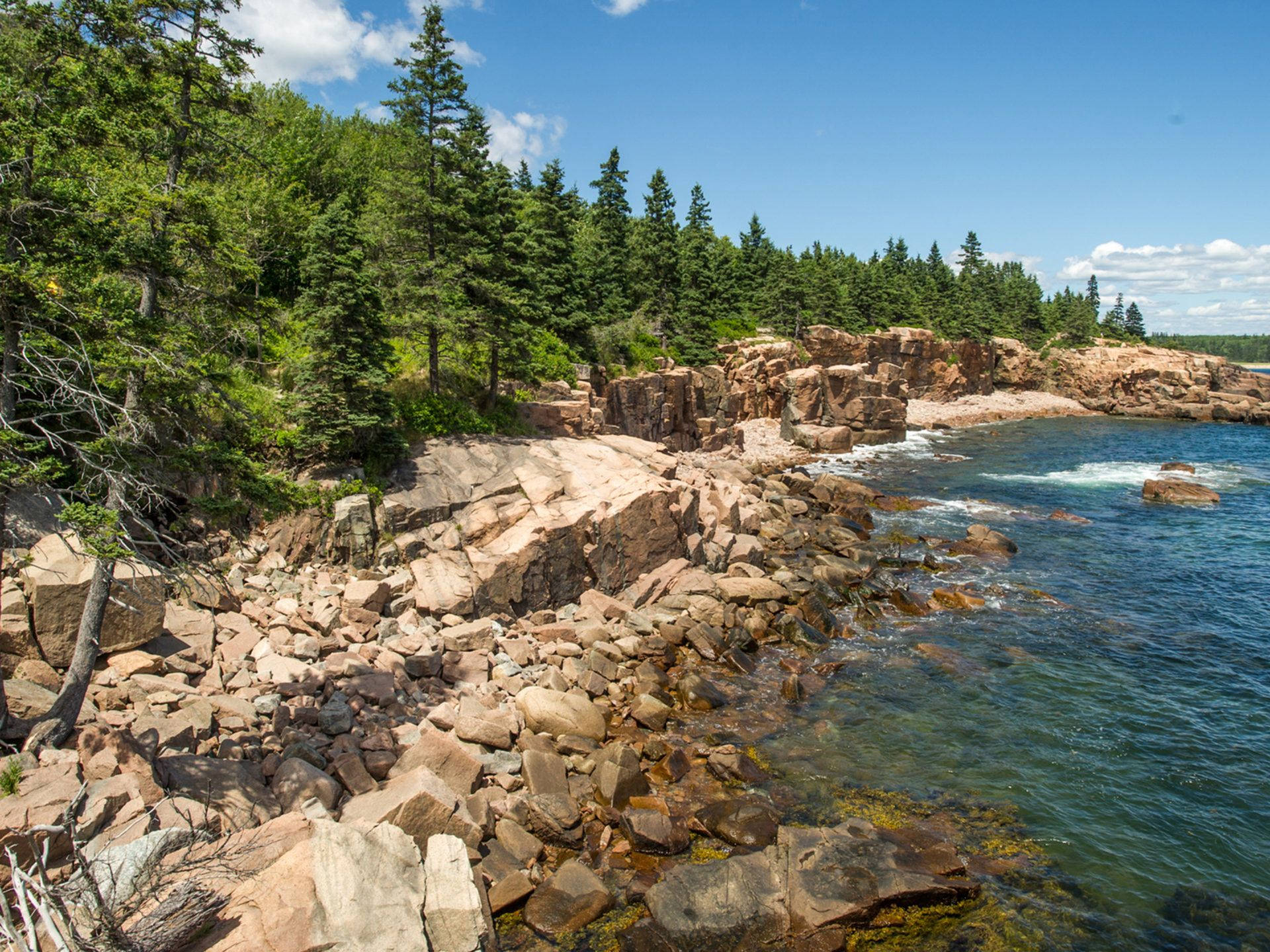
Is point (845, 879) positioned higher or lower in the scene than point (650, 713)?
lower

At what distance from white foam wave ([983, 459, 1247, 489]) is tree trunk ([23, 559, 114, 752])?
1922 inches

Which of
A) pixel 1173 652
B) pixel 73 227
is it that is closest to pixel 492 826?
pixel 73 227

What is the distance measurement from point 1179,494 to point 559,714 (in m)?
43.3

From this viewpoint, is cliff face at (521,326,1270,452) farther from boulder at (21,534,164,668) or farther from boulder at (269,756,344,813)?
boulder at (269,756,344,813)

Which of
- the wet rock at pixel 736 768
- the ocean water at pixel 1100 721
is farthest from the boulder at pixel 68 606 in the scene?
the ocean water at pixel 1100 721

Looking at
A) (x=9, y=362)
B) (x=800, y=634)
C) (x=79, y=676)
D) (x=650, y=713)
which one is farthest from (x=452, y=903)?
(x=800, y=634)

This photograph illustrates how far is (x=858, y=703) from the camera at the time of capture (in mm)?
18172

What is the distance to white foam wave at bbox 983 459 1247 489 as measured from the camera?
47.1 meters

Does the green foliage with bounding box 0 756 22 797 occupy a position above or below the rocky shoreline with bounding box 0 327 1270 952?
above

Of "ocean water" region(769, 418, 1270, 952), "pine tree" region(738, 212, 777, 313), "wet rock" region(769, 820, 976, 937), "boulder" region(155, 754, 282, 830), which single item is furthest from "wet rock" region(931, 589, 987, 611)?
"pine tree" region(738, 212, 777, 313)

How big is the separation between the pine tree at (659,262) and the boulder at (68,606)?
4375 centimetres

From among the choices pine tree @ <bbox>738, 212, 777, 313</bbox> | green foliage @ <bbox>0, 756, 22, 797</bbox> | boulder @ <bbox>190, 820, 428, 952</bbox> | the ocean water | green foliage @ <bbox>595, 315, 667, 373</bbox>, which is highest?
pine tree @ <bbox>738, 212, 777, 313</bbox>

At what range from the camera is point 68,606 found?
13008mm

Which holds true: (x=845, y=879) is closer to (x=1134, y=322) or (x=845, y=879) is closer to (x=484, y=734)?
(x=484, y=734)
